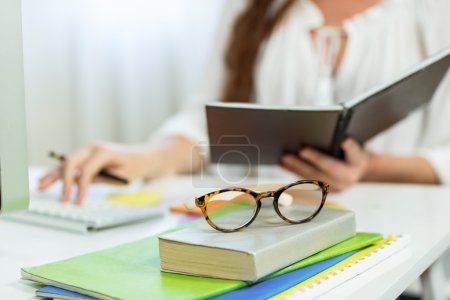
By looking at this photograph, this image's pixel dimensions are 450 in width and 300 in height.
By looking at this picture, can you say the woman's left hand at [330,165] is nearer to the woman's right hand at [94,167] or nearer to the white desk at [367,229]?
the white desk at [367,229]

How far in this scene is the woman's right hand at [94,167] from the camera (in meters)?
0.88

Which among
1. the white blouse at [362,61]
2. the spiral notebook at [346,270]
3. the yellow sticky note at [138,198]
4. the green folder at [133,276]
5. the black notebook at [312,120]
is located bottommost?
the spiral notebook at [346,270]

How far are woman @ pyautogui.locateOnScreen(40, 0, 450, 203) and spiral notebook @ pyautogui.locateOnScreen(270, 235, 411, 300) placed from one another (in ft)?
1.52

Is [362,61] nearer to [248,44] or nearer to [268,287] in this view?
[248,44]

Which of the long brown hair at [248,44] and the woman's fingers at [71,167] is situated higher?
the long brown hair at [248,44]

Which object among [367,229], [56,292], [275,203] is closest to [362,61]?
[367,229]

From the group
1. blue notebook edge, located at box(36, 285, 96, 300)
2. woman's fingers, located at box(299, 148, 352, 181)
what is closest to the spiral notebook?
blue notebook edge, located at box(36, 285, 96, 300)

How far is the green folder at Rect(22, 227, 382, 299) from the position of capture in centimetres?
42

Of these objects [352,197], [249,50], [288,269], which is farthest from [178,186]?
[288,269]

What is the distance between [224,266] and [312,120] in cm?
36

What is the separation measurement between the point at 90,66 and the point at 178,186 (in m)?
0.76

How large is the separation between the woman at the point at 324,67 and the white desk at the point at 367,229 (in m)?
0.14

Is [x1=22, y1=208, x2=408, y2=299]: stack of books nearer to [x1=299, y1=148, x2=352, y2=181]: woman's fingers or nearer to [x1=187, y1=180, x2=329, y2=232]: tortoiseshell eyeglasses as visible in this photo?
[x1=187, y1=180, x2=329, y2=232]: tortoiseshell eyeglasses

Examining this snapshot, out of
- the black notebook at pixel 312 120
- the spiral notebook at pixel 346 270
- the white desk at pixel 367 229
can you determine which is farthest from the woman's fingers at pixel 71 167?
the spiral notebook at pixel 346 270
